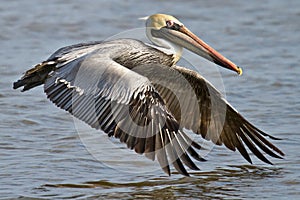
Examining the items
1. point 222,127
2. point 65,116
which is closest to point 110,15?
point 65,116

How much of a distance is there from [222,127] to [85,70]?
1.78 metres

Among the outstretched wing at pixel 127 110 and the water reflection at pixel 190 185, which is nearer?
the outstretched wing at pixel 127 110

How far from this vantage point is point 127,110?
7.64m

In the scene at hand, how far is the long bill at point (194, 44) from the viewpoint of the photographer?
906 cm

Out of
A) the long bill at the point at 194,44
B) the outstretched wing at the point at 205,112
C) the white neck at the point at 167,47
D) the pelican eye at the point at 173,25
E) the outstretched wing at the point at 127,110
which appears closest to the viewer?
the outstretched wing at the point at 127,110

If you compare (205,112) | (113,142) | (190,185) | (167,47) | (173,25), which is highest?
(173,25)

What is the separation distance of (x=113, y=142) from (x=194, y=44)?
1497mm

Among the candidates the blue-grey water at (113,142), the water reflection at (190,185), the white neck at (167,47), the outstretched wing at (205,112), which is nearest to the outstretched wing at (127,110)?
the water reflection at (190,185)

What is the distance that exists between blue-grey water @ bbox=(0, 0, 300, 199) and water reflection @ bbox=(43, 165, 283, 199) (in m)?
0.01

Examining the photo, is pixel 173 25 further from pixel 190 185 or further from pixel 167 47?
pixel 190 185

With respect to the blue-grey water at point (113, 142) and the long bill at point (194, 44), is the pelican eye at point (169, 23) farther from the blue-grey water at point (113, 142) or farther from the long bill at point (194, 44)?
the blue-grey water at point (113, 142)

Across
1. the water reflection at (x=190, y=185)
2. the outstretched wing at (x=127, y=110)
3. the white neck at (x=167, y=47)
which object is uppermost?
the white neck at (x=167, y=47)

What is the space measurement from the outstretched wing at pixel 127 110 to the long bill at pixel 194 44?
4.31 feet

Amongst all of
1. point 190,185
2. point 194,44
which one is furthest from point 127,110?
point 194,44
